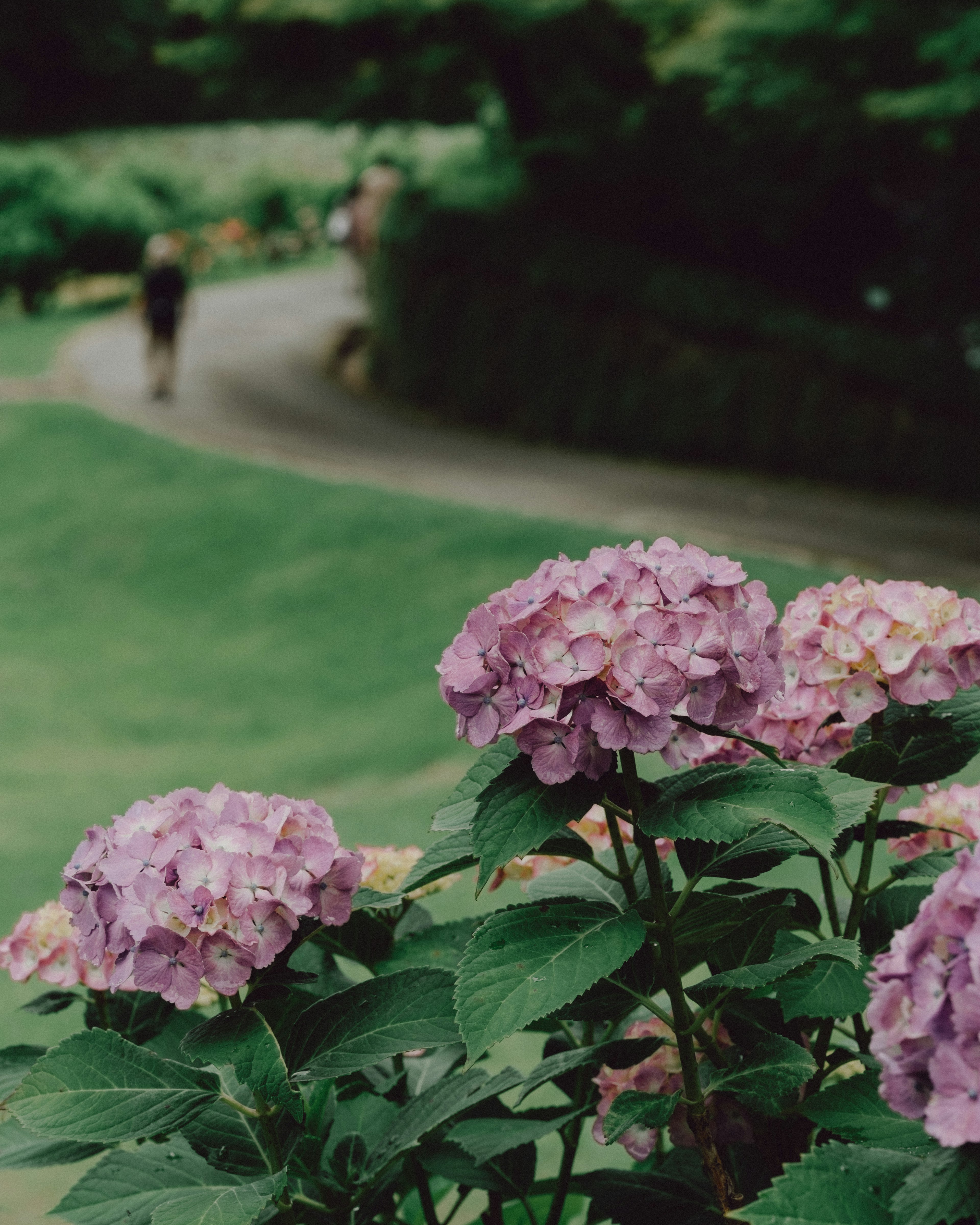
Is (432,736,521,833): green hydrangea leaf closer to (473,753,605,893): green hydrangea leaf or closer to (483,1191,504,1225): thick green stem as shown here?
(473,753,605,893): green hydrangea leaf

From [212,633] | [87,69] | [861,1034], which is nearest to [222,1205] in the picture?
[861,1034]

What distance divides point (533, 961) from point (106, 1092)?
16.2 inches

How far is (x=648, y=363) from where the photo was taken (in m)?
13.9

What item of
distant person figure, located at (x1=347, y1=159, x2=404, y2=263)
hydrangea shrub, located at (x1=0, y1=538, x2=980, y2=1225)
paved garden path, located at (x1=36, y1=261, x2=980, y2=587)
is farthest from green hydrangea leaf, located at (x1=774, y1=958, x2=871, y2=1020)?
distant person figure, located at (x1=347, y1=159, x2=404, y2=263)

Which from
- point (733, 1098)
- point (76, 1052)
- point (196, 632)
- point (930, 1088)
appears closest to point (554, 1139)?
point (733, 1098)

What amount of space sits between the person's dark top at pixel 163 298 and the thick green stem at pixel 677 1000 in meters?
15.3

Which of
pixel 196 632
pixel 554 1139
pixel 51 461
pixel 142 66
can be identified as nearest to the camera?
pixel 554 1139

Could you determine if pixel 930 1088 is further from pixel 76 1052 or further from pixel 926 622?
pixel 76 1052

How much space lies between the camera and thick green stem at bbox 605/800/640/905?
4.47 ft

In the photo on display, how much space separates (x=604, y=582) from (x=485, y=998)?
38 cm

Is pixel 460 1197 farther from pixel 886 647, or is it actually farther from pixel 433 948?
pixel 886 647

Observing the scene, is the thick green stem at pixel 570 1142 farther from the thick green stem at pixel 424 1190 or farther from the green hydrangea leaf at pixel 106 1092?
the green hydrangea leaf at pixel 106 1092

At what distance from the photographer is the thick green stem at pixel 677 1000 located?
1348 millimetres

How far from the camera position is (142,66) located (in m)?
38.8
